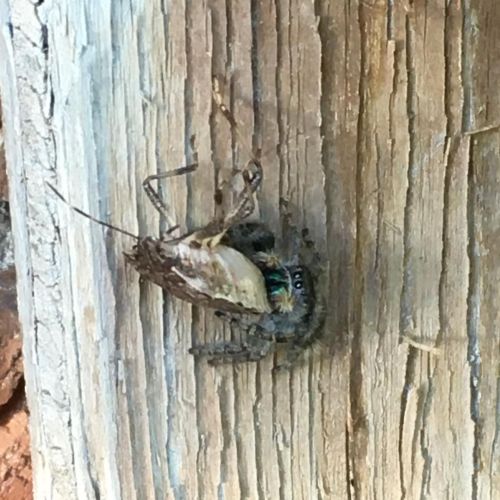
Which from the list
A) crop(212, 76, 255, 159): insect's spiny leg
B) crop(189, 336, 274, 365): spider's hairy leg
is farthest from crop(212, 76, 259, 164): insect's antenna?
crop(189, 336, 274, 365): spider's hairy leg

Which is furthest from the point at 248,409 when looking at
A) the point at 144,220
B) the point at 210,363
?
the point at 144,220

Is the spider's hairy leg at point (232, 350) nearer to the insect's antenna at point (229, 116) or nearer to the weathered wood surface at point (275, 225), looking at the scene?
the weathered wood surface at point (275, 225)

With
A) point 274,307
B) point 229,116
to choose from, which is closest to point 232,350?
point 274,307

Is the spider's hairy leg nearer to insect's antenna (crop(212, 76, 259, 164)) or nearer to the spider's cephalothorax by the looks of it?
the spider's cephalothorax

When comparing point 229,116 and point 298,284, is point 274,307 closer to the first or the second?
point 298,284

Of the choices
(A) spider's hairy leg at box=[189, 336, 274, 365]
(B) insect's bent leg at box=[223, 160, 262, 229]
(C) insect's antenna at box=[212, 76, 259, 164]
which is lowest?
(A) spider's hairy leg at box=[189, 336, 274, 365]

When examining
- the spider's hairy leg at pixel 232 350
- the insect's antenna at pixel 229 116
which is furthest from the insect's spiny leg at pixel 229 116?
the spider's hairy leg at pixel 232 350

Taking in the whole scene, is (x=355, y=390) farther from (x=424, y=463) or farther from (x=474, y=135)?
(x=474, y=135)
